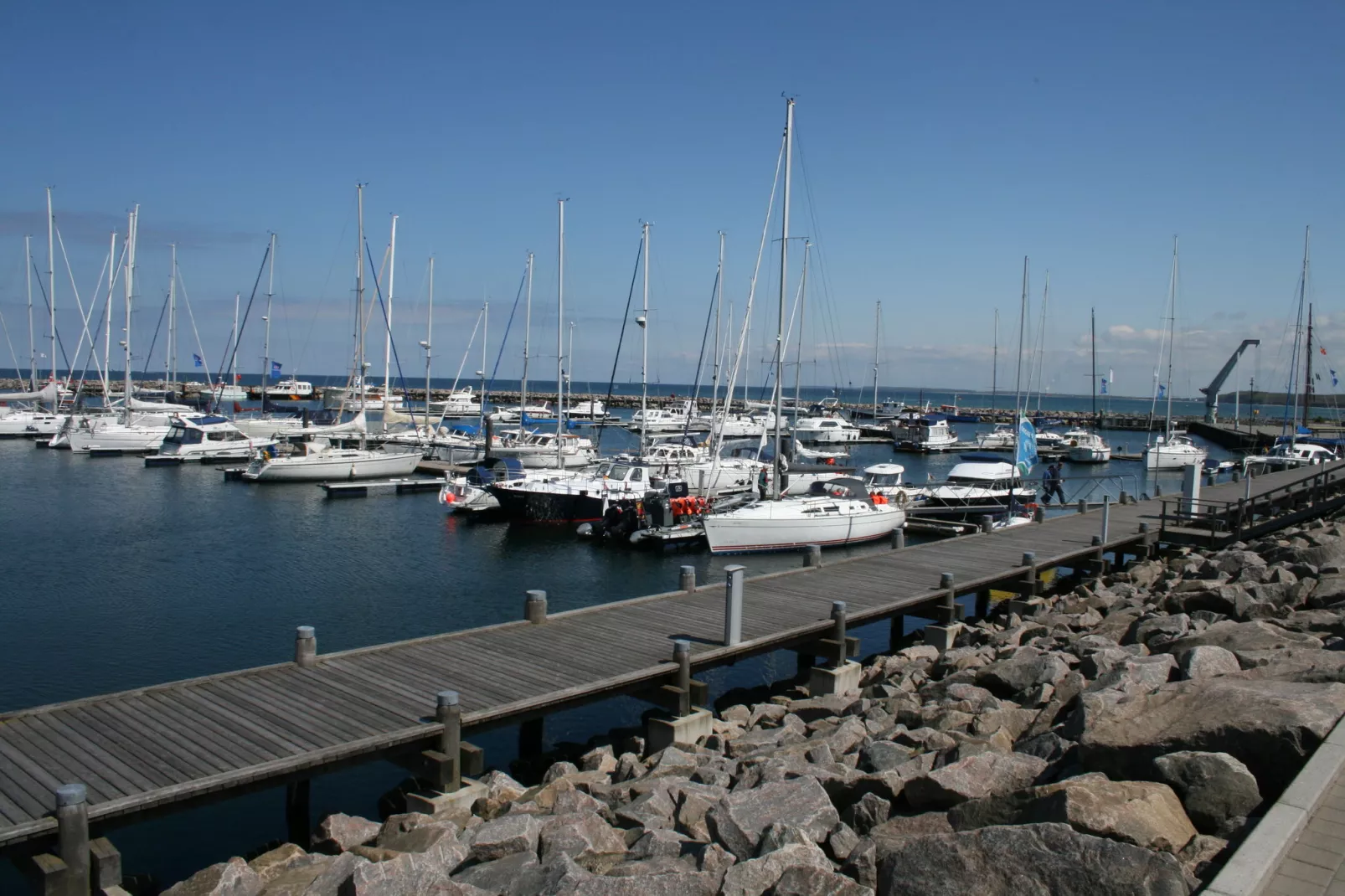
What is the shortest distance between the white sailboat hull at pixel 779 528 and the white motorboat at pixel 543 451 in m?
22.4

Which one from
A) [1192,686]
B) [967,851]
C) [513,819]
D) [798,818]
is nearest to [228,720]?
[513,819]

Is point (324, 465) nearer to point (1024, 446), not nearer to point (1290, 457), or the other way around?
point (1024, 446)

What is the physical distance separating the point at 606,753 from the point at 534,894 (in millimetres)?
5137

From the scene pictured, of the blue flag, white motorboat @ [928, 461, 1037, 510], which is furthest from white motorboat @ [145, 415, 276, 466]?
the blue flag

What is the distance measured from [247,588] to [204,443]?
36.9 meters

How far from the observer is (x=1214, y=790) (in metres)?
8.05

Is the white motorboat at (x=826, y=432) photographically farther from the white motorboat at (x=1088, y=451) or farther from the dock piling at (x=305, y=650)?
the dock piling at (x=305, y=650)

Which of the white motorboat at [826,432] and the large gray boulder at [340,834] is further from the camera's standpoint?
the white motorboat at [826,432]

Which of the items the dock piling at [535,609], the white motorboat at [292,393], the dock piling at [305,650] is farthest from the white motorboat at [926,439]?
the white motorboat at [292,393]

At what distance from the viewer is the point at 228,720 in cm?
1210

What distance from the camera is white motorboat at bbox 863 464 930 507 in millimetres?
42094

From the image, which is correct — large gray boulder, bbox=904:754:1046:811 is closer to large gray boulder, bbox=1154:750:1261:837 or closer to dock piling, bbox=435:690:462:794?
Answer: large gray boulder, bbox=1154:750:1261:837

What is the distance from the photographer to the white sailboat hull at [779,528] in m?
33.1

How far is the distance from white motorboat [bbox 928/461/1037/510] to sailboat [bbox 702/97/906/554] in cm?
611
